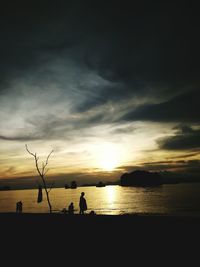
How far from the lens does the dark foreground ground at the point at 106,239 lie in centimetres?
918

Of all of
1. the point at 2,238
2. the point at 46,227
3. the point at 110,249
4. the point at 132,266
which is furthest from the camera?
the point at 46,227

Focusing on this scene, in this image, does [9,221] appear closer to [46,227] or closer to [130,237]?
[46,227]

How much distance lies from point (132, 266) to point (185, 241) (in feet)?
11.2

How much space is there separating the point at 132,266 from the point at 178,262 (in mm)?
1489

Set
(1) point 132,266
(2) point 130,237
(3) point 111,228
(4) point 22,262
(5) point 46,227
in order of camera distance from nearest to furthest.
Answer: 1. (1) point 132,266
2. (4) point 22,262
3. (2) point 130,237
4. (3) point 111,228
5. (5) point 46,227

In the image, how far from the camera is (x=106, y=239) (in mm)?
11453

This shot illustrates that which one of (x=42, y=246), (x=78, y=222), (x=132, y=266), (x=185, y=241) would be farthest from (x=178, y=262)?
(x=78, y=222)

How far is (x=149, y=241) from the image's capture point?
1060 centimetres

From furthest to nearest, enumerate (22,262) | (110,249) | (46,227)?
(46,227), (110,249), (22,262)

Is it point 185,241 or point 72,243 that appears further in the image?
point 72,243

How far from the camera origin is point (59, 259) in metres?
9.02

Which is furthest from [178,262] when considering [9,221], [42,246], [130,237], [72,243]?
[9,221]

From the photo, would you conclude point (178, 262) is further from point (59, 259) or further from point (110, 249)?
point (59, 259)

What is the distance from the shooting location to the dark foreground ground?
918 cm
